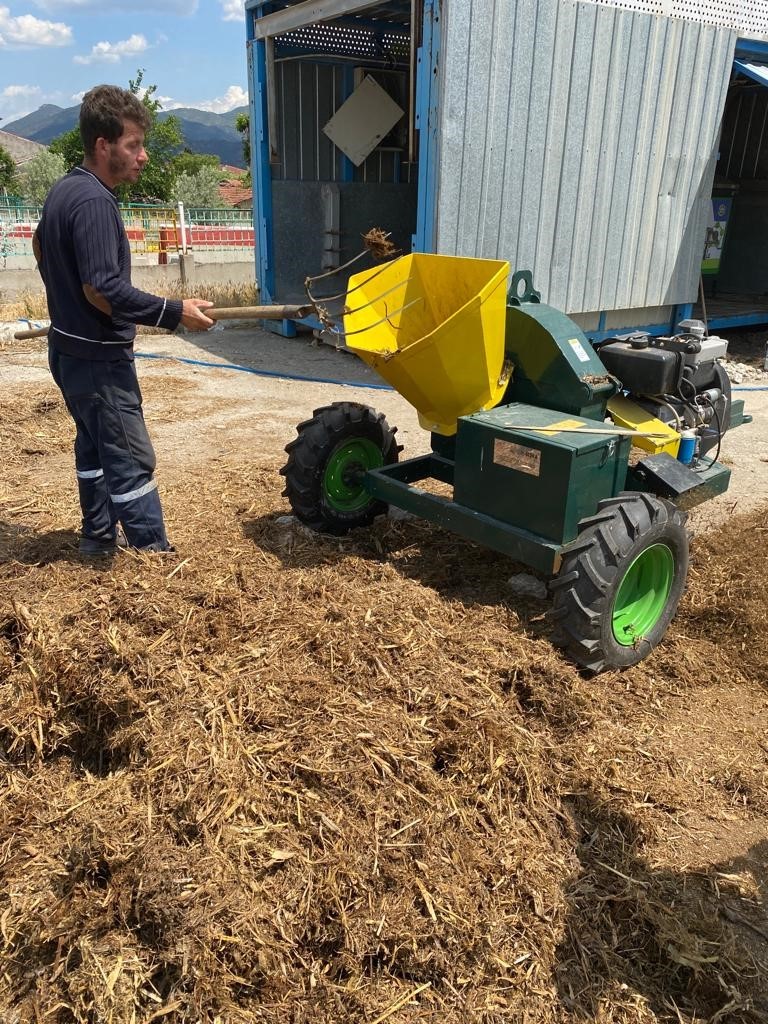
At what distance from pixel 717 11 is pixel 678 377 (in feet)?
23.1

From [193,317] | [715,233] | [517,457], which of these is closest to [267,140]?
[715,233]

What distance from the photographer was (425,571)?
3.95 meters

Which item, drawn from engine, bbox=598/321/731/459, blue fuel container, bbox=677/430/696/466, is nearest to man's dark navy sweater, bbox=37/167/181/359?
engine, bbox=598/321/731/459

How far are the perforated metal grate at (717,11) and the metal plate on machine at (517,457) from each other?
6.27m

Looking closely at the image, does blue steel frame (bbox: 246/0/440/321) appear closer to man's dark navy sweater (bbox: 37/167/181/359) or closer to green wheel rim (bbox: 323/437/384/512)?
green wheel rim (bbox: 323/437/384/512)

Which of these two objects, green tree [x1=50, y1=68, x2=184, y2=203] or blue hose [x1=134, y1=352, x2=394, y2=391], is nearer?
blue hose [x1=134, y1=352, x2=394, y2=391]

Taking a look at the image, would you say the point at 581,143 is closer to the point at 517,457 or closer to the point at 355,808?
the point at 517,457

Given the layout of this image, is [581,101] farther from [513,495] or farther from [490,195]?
[513,495]

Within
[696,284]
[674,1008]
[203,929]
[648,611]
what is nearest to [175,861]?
[203,929]

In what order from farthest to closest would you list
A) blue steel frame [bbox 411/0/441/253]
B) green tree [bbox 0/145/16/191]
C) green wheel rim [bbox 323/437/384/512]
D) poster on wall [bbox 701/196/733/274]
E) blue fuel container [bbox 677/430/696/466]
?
1. green tree [bbox 0/145/16/191]
2. poster on wall [bbox 701/196/733/274]
3. blue steel frame [bbox 411/0/441/253]
4. green wheel rim [bbox 323/437/384/512]
5. blue fuel container [bbox 677/430/696/466]

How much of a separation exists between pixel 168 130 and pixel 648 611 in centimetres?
6978

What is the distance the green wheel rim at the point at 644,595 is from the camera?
3352 millimetres

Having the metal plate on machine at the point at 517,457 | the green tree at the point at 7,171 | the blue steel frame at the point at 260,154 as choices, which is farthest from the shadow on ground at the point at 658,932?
the green tree at the point at 7,171

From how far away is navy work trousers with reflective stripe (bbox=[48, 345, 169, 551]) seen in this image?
3.38 meters
